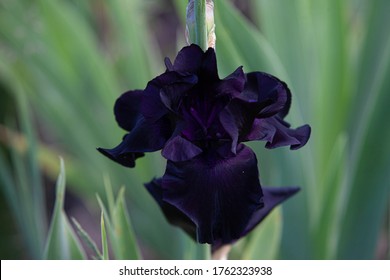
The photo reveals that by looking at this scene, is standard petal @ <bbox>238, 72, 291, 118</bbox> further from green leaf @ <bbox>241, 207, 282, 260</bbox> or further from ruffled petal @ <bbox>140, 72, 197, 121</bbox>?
green leaf @ <bbox>241, 207, 282, 260</bbox>

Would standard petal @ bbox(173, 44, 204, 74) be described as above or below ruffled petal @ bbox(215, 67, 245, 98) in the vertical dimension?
above

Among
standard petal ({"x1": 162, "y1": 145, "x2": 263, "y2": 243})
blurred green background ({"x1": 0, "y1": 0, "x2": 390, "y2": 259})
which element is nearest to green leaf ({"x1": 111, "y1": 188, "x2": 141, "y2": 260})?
blurred green background ({"x1": 0, "y1": 0, "x2": 390, "y2": 259})

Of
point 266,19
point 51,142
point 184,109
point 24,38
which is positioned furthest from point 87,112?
point 184,109

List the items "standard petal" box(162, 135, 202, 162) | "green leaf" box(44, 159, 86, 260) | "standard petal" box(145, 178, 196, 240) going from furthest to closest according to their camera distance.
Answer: "green leaf" box(44, 159, 86, 260) < "standard petal" box(145, 178, 196, 240) < "standard petal" box(162, 135, 202, 162)

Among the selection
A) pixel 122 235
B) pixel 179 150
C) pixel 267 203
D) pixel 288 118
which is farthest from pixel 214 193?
pixel 288 118

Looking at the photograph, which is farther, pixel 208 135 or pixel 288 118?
pixel 288 118

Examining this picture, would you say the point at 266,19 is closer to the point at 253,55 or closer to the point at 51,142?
the point at 253,55

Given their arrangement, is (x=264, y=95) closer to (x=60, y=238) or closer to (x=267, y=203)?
(x=267, y=203)
